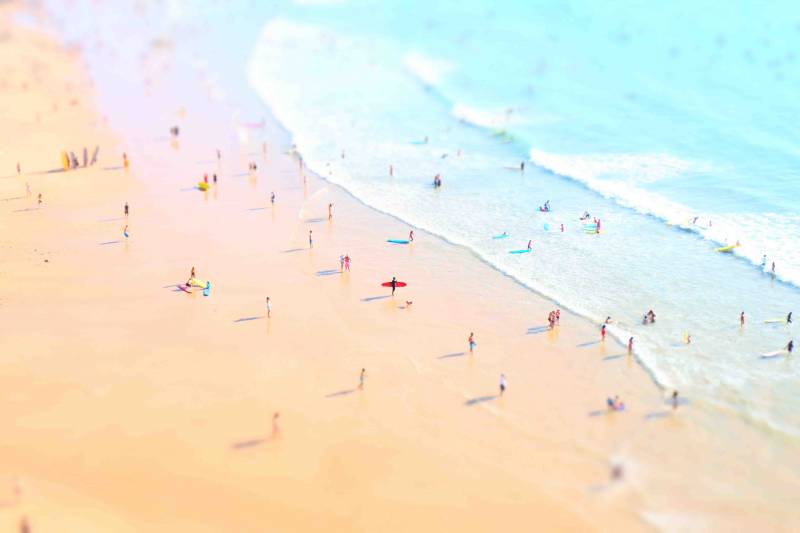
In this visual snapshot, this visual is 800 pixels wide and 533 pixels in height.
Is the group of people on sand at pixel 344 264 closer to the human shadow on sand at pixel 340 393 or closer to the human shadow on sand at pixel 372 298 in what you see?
the human shadow on sand at pixel 372 298

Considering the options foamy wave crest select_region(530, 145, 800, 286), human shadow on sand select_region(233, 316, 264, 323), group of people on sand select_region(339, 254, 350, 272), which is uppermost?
foamy wave crest select_region(530, 145, 800, 286)

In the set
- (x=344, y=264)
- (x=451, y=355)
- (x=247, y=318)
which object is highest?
(x=344, y=264)

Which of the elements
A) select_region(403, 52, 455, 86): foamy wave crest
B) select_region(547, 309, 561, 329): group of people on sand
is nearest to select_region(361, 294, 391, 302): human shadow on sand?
select_region(547, 309, 561, 329): group of people on sand

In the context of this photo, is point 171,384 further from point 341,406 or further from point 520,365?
point 520,365

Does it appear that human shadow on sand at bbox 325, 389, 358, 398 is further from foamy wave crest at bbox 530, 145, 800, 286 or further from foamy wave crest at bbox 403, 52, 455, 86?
foamy wave crest at bbox 403, 52, 455, 86

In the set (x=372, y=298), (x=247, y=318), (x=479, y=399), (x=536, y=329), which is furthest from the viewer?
(x=372, y=298)

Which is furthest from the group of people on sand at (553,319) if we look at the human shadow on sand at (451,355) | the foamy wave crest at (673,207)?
the foamy wave crest at (673,207)

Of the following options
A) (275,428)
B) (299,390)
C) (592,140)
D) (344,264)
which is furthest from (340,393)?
(592,140)

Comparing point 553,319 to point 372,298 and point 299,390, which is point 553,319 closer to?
point 372,298
